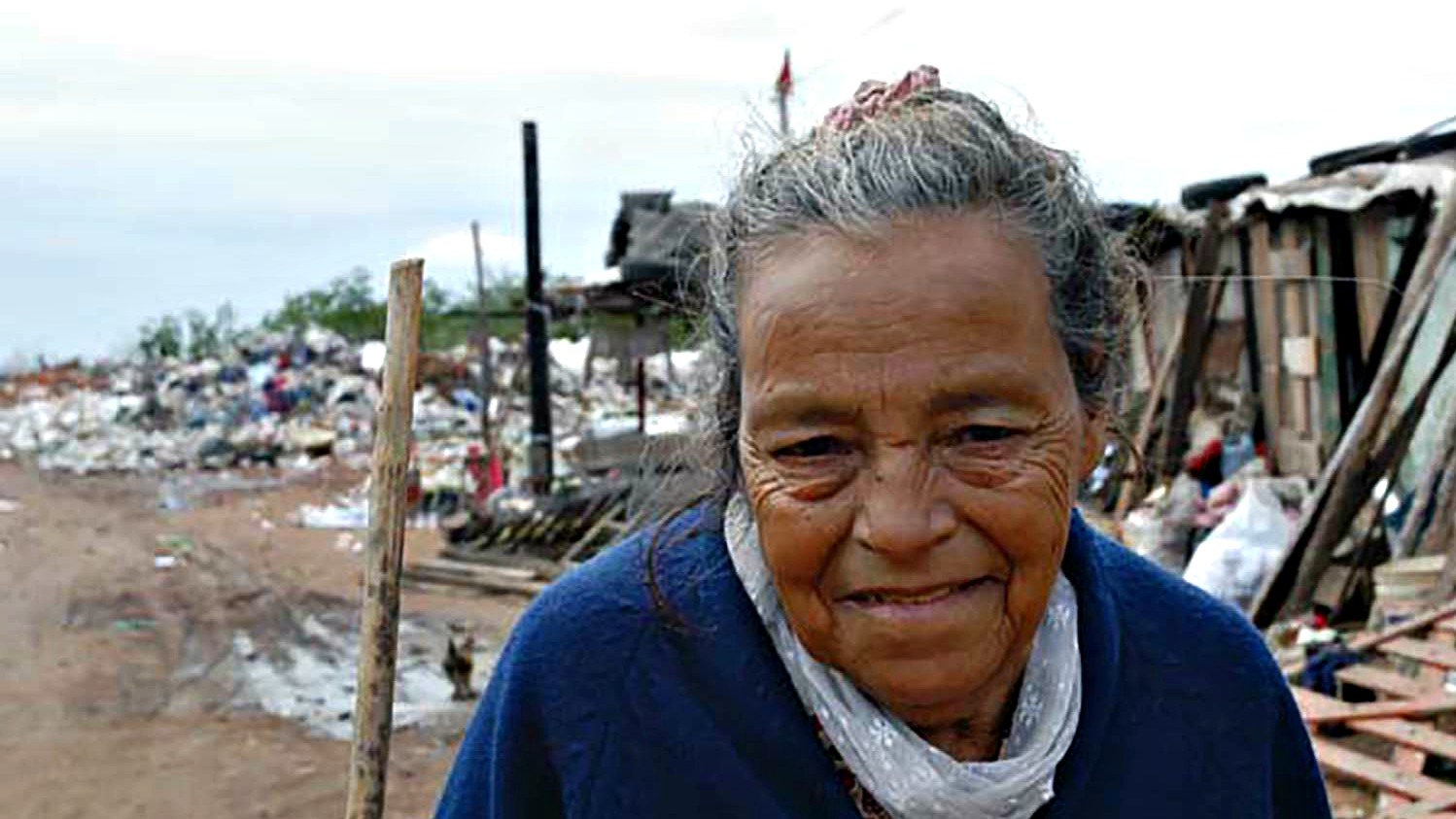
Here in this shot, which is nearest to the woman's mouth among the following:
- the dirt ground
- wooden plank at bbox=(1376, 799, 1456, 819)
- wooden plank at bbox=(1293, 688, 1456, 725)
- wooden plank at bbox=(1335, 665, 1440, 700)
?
wooden plank at bbox=(1376, 799, 1456, 819)

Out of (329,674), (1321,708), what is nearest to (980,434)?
(1321,708)

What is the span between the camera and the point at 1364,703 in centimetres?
549

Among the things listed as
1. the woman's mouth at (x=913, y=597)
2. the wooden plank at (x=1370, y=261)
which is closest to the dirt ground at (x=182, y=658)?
the wooden plank at (x=1370, y=261)

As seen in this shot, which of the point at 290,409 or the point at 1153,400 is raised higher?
the point at 1153,400

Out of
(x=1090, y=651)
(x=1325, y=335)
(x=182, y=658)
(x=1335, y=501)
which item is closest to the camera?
(x=1090, y=651)

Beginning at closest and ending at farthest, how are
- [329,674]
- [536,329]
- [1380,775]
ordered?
[1380,775]
[329,674]
[536,329]

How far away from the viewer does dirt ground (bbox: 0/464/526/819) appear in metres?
6.80

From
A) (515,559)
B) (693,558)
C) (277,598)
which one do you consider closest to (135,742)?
(277,598)

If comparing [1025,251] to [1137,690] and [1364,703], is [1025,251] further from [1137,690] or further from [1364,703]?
[1364,703]

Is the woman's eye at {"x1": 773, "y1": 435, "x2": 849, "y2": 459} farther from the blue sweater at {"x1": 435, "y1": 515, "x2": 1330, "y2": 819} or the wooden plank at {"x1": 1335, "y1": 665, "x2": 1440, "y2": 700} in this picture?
the wooden plank at {"x1": 1335, "y1": 665, "x2": 1440, "y2": 700}

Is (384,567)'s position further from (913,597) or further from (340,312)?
(340,312)

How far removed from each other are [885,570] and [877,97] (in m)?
0.43

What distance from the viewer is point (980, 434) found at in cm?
140

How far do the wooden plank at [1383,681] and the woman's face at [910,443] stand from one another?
4336mm
